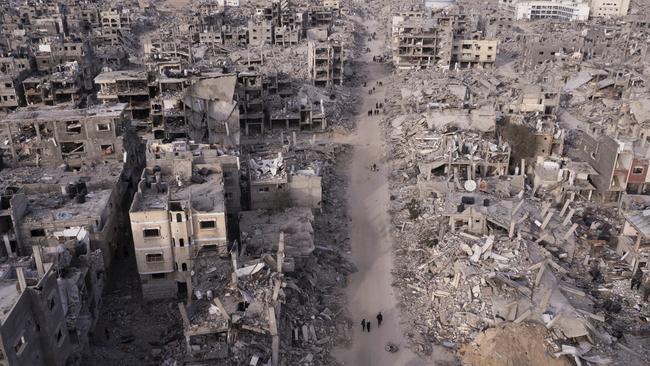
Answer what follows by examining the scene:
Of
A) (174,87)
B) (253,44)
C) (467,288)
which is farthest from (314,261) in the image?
(253,44)

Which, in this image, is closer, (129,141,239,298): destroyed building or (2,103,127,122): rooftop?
(129,141,239,298): destroyed building

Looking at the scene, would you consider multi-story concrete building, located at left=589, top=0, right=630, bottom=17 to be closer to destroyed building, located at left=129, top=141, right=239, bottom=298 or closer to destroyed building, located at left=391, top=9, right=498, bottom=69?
destroyed building, located at left=391, top=9, right=498, bottom=69

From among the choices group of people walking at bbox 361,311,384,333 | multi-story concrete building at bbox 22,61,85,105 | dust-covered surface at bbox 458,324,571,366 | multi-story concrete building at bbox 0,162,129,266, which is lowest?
group of people walking at bbox 361,311,384,333

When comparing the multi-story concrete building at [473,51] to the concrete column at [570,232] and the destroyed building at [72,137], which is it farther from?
the destroyed building at [72,137]

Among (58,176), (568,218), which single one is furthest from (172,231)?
(568,218)

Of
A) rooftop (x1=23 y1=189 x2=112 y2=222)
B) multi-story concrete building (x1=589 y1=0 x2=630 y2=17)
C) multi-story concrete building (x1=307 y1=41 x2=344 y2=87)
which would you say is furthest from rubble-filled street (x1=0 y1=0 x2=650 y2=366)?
multi-story concrete building (x1=589 y1=0 x2=630 y2=17)

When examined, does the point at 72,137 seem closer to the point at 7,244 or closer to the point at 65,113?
the point at 65,113
